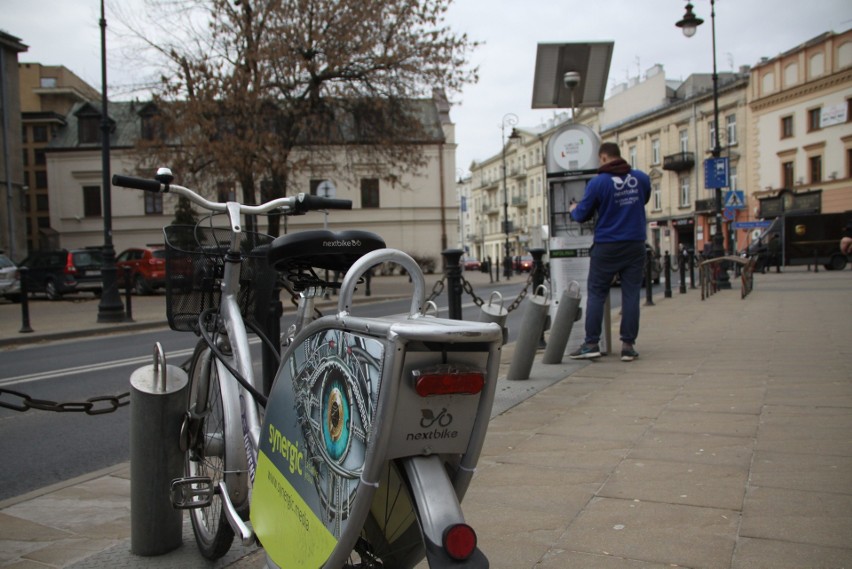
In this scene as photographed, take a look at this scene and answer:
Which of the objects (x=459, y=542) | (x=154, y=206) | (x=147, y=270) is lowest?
(x=459, y=542)

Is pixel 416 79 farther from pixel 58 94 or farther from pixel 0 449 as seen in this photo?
pixel 58 94

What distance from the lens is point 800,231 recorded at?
3453cm

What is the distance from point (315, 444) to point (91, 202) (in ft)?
171

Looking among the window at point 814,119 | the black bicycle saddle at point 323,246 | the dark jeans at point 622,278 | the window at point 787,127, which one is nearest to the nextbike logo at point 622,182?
the dark jeans at point 622,278

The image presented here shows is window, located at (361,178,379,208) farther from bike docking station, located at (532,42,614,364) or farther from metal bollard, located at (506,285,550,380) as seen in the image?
metal bollard, located at (506,285,550,380)

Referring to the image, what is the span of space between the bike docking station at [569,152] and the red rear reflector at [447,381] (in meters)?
6.51

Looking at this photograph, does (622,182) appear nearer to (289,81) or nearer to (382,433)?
(382,433)

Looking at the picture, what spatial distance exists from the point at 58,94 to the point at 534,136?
48752 millimetres

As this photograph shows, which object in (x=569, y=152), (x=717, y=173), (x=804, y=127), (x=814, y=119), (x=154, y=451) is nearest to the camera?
(x=154, y=451)

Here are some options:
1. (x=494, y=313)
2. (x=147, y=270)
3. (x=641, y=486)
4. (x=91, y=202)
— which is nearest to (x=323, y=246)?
(x=641, y=486)

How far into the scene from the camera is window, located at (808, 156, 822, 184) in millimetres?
44250

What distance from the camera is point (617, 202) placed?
7.12m

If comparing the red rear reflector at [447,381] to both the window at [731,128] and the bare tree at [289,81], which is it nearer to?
the bare tree at [289,81]

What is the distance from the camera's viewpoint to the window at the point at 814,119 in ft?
145
